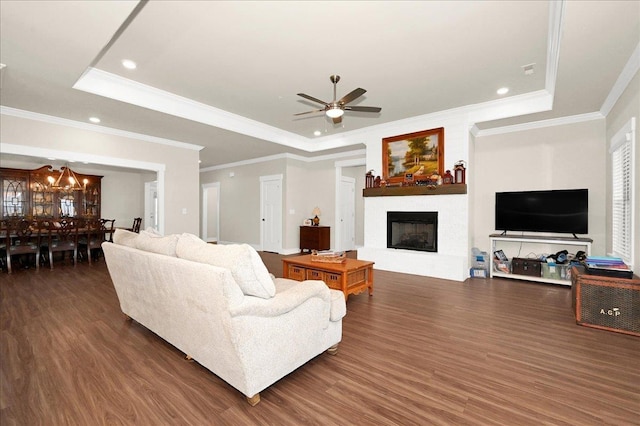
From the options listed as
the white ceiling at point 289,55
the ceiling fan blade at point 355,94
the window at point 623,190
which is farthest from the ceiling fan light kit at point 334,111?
the window at point 623,190

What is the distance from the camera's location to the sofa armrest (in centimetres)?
170

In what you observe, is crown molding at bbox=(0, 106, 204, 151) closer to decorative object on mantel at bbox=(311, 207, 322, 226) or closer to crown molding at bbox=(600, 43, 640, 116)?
decorative object on mantel at bbox=(311, 207, 322, 226)

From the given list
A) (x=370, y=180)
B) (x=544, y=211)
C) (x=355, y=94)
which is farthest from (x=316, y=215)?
(x=355, y=94)

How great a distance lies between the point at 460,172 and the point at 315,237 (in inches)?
156

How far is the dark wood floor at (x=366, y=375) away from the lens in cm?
175

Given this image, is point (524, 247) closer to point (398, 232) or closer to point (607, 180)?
point (607, 180)

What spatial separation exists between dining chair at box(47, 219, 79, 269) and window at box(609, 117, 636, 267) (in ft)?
31.1

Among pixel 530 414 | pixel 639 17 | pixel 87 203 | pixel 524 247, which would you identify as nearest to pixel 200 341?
pixel 530 414

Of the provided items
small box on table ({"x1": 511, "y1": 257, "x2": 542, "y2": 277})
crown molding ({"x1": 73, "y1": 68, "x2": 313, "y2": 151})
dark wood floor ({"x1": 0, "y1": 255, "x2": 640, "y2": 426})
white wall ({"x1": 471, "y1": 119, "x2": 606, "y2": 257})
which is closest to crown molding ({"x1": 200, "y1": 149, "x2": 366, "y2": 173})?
crown molding ({"x1": 73, "y1": 68, "x2": 313, "y2": 151})

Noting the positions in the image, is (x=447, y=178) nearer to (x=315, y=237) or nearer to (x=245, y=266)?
(x=315, y=237)

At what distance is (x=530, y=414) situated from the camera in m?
1.75

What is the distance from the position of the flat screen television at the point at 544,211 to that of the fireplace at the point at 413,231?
1.12 metres

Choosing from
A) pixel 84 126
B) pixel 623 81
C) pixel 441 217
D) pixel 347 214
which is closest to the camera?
pixel 623 81

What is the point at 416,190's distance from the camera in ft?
18.2
